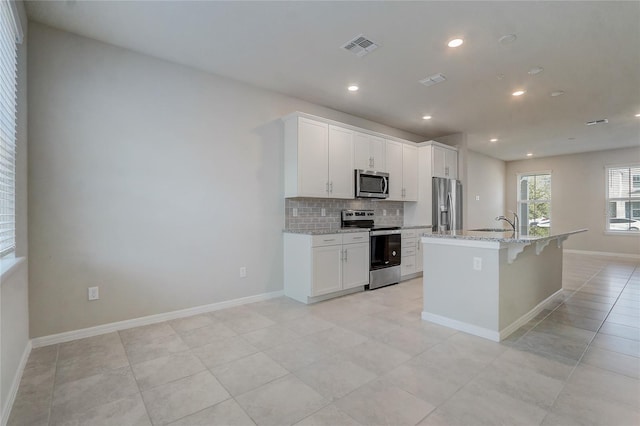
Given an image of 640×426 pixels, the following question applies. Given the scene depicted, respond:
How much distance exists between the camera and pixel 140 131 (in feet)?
10.2

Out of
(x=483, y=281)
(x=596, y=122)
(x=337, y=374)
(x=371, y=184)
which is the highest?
(x=596, y=122)

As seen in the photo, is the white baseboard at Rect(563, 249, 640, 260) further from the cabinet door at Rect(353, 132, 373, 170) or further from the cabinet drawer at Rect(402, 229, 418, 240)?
the cabinet door at Rect(353, 132, 373, 170)

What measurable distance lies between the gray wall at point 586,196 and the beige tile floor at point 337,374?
5803 mm

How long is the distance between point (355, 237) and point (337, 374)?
7.47 ft

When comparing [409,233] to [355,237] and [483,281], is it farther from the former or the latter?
[483,281]

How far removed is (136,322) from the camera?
10.1ft

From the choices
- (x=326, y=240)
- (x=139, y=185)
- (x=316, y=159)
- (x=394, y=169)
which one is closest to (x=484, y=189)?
(x=394, y=169)

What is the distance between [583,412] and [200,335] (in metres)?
2.83

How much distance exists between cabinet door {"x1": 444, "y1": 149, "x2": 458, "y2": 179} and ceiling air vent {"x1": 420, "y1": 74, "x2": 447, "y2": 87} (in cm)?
239

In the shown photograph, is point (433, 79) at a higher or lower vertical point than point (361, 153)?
higher

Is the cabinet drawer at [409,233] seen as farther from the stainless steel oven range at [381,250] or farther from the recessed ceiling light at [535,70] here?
the recessed ceiling light at [535,70]

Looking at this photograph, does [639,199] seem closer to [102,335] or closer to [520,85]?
[520,85]

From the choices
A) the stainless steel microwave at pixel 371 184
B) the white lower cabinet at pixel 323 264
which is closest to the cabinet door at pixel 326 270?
the white lower cabinet at pixel 323 264

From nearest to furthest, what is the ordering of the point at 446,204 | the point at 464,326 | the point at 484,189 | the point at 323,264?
the point at 464,326
the point at 323,264
the point at 446,204
the point at 484,189
